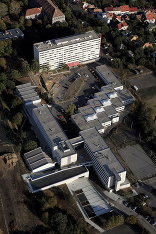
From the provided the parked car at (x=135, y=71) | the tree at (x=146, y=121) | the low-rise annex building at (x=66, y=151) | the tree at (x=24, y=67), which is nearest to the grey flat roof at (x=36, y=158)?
the low-rise annex building at (x=66, y=151)

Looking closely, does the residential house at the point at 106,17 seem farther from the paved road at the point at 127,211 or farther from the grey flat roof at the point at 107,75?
the paved road at the point at 127,211

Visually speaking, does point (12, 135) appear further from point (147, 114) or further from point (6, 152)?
point (147, 114)

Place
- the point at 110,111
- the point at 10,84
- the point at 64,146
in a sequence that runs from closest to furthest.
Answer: the point at 64,146, the point at 110,111, the point at 10,84

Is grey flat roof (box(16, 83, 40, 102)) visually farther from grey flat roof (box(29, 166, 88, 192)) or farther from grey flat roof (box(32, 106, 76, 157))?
grey flat roof (box(29, 166, 88, 192))

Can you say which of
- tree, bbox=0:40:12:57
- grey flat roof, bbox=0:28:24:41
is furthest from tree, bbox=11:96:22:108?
grey flat roof, bbox=0:28:24:41

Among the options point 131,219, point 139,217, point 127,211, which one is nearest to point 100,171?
point 127,211

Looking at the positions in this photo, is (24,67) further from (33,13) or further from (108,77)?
(33,13)
